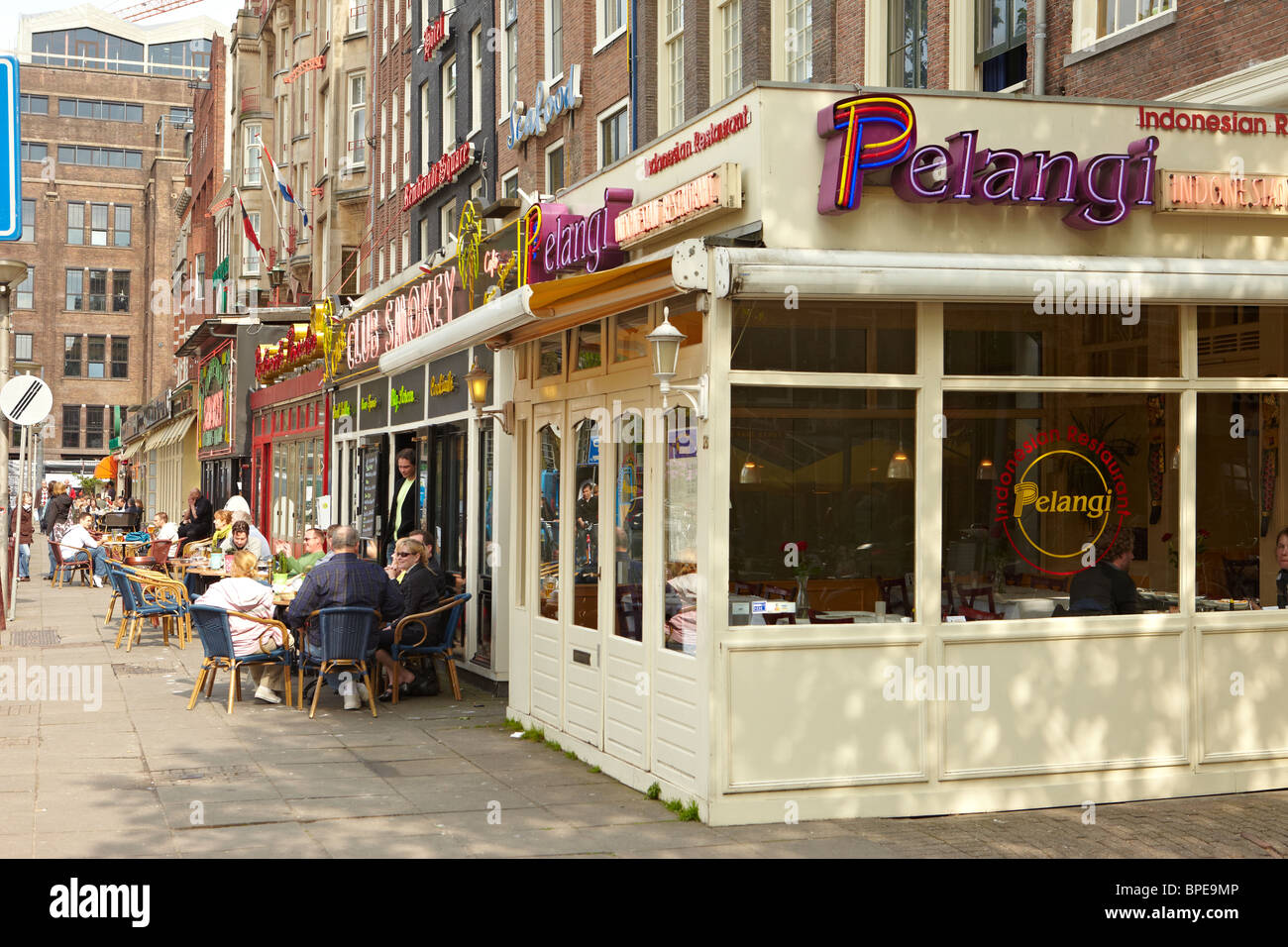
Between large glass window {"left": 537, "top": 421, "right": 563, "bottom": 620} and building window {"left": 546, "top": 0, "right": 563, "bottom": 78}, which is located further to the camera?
building window {"left": 546, "top": 0, "right": 563, "bottom": 78}

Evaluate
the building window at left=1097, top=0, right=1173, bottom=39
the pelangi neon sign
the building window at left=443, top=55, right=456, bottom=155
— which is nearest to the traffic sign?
the building window at left=443, top=55, right=456, bottom=155

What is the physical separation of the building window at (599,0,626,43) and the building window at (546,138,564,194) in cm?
221

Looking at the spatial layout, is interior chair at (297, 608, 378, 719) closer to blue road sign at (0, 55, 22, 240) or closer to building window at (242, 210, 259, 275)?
blue road sign at (0, 55, 22, 240)

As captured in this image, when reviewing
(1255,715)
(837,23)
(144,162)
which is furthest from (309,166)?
(144,162)

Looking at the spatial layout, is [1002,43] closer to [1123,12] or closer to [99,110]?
[1123,12]

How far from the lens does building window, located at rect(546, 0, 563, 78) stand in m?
23.1

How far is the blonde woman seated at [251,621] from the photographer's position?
12.1 meters

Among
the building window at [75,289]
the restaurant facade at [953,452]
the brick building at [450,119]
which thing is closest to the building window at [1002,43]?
the restaurant facade at [953,452]

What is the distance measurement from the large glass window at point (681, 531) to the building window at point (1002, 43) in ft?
22.6

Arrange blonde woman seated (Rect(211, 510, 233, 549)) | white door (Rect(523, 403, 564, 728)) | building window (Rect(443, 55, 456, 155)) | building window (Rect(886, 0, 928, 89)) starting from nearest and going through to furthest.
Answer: white door (Rect(523, 403, 564, 728)), building window (Rect(886, 0, 928, 89)), blonde woman seated (Rect(211, 510, 233, 549)), building window (Rect(443, 55, 456, 155))

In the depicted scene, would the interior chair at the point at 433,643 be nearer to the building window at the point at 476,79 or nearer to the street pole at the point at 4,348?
the street pole at the point at 4,348

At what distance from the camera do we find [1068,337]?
8.51 m

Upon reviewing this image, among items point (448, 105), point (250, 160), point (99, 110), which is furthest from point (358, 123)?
point (99, 110)
